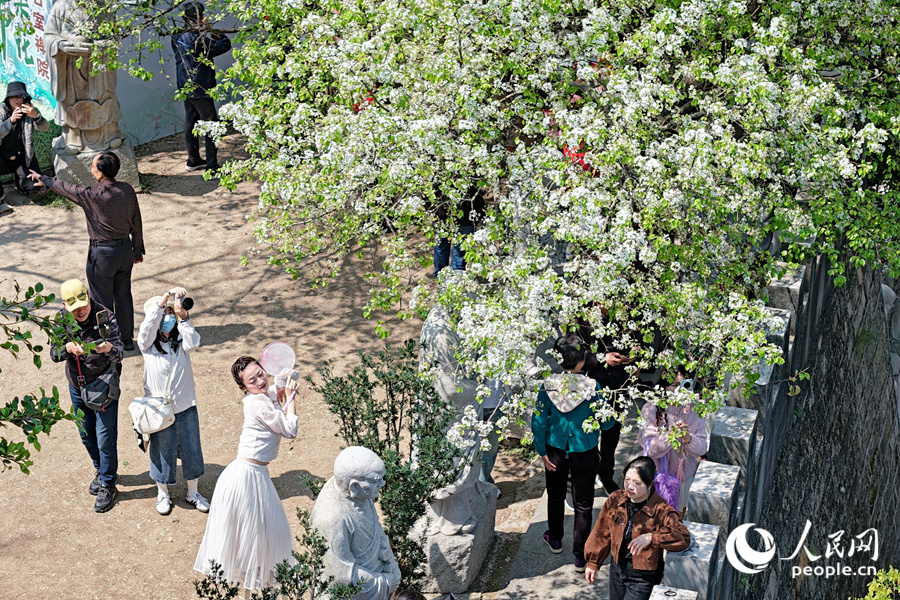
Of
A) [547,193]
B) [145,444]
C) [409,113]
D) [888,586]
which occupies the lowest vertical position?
[888,586]

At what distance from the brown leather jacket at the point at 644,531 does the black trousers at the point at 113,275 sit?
5.11 meters

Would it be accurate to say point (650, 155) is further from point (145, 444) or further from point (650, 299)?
point (145, 444)

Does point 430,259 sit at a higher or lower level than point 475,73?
lower

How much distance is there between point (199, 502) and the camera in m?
7.13

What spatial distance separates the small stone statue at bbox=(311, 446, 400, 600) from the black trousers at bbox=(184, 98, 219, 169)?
8.48 m

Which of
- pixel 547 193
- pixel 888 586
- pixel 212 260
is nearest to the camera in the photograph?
pixel 547 193

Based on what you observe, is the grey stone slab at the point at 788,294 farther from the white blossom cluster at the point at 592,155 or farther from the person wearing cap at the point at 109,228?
the person wearing cap at the point at 109,228

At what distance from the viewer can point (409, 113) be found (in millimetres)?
5789

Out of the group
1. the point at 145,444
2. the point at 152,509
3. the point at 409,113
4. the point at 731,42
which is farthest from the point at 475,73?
the point at 152,509

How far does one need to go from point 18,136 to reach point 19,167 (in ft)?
1.46

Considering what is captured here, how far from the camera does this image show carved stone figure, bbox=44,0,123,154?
11.4m

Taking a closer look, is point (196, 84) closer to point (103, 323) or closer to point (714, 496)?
point (103, 323)

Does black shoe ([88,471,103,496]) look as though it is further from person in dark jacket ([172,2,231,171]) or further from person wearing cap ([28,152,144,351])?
person in dark jacket ([172,2,231,171])

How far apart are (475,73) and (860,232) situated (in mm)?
2731
